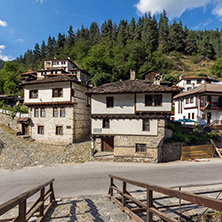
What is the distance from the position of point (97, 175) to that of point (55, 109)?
1316 centimetres

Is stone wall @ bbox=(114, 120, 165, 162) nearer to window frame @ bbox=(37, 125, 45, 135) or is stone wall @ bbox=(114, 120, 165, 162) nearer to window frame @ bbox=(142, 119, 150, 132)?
window frame @ bbox=(142, 119, 150, 132)

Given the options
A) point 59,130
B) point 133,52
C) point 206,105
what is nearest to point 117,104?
point 59,130

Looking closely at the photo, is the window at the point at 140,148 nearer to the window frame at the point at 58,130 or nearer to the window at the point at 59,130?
the window at the point at 59,130

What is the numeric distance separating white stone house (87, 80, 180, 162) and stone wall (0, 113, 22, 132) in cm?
1692

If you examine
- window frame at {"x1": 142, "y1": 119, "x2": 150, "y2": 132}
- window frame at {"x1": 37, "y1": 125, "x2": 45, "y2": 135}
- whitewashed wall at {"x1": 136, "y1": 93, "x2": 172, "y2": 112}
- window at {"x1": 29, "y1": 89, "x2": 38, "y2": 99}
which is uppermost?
window at {"x1": 29, "y1": 89, "x2": 38, "y2": 99}

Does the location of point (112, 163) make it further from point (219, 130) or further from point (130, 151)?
point (219, 130)

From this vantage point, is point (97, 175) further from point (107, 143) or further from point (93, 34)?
point (93, 34)

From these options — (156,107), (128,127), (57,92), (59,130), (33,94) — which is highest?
(57,92)

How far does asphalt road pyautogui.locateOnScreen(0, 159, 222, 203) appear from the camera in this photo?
31.0 ft

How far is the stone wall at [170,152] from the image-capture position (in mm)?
15874

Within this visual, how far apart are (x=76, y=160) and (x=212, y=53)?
95.7m

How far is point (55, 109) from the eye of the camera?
69.1 feet

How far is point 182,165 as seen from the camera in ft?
→ 46.7


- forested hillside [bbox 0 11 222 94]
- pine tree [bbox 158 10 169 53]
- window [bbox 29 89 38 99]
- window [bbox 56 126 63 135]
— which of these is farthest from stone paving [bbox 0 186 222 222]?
pine tree [bbox 158 10 169 53]
